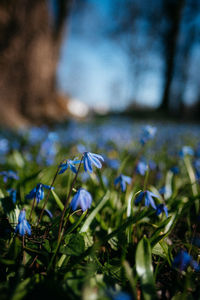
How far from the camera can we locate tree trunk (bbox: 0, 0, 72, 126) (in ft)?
16.0

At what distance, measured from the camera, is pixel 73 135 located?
4.39 meters

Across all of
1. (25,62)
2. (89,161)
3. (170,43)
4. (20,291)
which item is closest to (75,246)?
(20,291)

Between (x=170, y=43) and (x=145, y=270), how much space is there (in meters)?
18.9

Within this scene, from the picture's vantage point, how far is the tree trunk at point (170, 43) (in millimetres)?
15570

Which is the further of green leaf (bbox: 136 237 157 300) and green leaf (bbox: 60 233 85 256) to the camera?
green leaf (bbox: 60 233 85 256)

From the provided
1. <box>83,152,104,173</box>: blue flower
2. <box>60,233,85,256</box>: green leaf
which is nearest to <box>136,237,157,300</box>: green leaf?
<box>60,233,85,256</box>: green leaf

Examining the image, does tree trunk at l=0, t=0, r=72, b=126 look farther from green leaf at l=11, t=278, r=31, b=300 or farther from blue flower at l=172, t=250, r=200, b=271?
blue flower at l=172, t=250, r=200, b=271

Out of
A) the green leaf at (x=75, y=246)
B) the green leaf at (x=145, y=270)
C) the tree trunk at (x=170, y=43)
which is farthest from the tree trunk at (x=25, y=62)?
the tree trunk at (x=170, y=43)

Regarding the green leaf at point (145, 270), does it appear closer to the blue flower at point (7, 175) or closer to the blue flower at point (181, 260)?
the blue flower at point (181, 260)

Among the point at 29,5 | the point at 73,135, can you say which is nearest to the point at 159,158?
the point at 73,135

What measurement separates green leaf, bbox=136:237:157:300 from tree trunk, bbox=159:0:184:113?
15705mm

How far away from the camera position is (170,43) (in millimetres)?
16469

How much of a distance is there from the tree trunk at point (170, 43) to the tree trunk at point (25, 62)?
11315mm

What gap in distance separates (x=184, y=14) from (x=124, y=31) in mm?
5022
